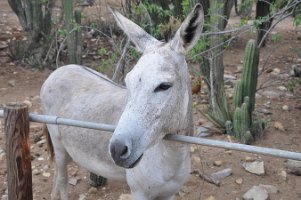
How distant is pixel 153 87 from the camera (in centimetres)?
212

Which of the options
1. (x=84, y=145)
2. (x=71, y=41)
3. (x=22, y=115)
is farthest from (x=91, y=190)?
(x=71, y=41)

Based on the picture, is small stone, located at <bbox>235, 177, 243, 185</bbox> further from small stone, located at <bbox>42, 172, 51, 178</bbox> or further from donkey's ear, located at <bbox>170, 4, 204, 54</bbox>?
donkey's ear, located at <bbox>170, 4, 204, 54</bbox>

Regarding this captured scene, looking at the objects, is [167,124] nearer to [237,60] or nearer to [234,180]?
[234,180]

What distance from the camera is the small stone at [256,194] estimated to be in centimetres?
385

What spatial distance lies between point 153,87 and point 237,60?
5842 mm

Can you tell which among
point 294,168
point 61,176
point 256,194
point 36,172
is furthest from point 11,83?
point 294,168

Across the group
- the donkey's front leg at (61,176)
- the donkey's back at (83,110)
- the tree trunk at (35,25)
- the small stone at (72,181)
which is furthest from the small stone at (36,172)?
the tree trunk at (35,25)

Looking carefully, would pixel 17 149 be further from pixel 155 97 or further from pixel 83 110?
pixel 83 110

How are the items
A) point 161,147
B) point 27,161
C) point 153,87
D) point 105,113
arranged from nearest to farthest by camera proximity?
point 153,87
point 27,161
point 161,147
point 105,113

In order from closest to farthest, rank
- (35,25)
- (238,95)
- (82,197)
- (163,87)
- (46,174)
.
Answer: (163,87) < (82,197) < (46,174) < (238,95) < (35,25)

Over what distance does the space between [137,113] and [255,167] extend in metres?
2.53

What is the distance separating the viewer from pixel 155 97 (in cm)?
213

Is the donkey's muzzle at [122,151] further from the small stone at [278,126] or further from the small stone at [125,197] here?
the small stone at [278,126]

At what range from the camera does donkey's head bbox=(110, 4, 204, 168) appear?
6.54 ft
